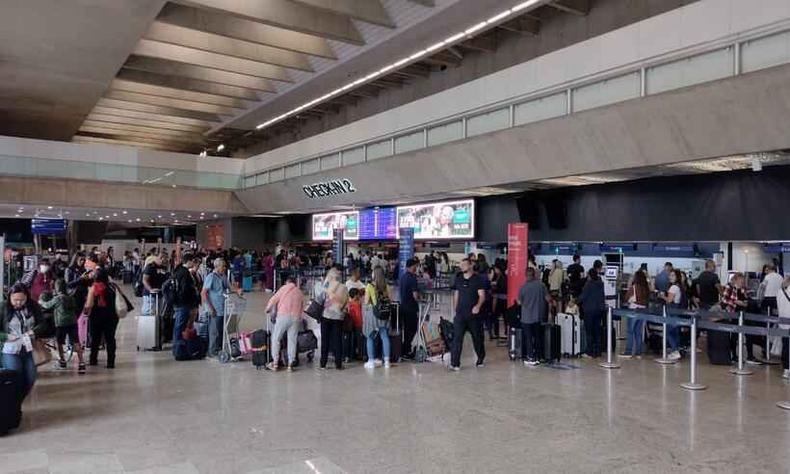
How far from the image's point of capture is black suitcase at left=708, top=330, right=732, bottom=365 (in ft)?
29.8

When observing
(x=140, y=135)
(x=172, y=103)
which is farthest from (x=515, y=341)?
(x=140, y=135)

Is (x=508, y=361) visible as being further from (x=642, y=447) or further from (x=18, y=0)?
(x=18, y=0)

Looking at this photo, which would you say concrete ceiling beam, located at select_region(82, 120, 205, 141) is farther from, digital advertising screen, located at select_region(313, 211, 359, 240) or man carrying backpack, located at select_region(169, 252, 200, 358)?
man carrying backpack, located at select_region(169, 252, 200, 358)

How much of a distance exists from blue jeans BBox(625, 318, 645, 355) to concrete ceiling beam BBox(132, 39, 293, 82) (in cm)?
1472

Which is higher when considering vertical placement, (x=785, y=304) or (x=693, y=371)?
(x=785, y=304)

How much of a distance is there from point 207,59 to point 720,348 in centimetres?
1699

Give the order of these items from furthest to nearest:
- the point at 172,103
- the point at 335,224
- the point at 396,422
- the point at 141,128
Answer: the point at 141,128 → the point at 335,224 → the point at 172,103 → the point at 396,422

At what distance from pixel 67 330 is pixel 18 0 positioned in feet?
29.2

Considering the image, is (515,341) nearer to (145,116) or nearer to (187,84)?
(187,84)

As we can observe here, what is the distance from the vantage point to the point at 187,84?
21.4 meters

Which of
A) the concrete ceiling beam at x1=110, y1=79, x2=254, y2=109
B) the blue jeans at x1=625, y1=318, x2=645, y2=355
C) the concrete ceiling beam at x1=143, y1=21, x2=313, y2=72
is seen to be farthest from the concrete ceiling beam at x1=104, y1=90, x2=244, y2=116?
the blue jeans at x1=625, y1=318, x2=645, y2=355

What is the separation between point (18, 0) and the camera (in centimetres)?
1265

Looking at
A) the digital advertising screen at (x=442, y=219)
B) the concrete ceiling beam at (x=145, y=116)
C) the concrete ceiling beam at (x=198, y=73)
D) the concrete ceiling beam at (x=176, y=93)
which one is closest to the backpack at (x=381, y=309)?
the digital advertising screen at (x=442, y=219)

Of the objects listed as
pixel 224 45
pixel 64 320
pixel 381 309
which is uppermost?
pixel 224 45
